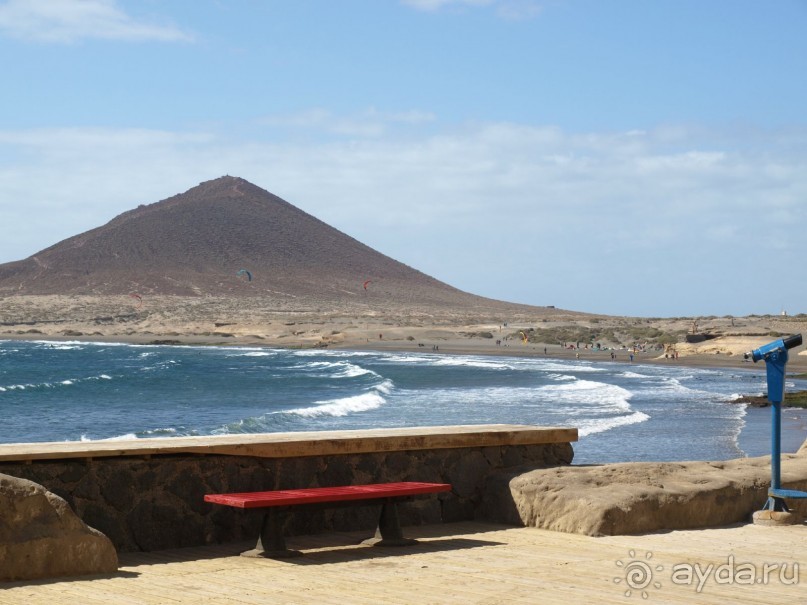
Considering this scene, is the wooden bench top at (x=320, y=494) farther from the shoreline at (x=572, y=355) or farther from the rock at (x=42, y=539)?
the shoreline at (x=572, y=355)

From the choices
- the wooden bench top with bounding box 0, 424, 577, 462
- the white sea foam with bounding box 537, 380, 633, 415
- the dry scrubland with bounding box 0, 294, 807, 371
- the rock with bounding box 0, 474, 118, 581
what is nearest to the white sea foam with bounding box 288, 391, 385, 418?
the white sea foam with bounding box 537, 380, 633, 415

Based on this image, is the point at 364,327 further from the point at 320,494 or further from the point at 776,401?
the point at 320,494

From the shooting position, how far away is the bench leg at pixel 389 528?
305 inches

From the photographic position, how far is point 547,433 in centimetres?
928

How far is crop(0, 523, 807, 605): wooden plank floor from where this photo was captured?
5.98 metres

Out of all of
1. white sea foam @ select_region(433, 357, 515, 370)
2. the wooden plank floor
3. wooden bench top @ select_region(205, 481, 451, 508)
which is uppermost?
wooden bench top @ select_region(205, 481, 451, 508)

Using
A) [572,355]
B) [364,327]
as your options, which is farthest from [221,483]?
[364,327]

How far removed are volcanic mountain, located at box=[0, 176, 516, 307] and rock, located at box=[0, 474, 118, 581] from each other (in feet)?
406

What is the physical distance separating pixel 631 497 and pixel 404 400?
1029 inches

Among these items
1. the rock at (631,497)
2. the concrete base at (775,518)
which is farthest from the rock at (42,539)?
the concrete base at (775,518)

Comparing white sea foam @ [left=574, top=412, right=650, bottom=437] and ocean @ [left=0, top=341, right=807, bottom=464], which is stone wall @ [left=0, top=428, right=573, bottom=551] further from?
white sea foam @ [left=574, top=412, right=650, bottom=437]

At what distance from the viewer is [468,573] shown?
22.0 feet

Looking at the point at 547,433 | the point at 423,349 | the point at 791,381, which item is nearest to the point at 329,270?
the point at 423,349

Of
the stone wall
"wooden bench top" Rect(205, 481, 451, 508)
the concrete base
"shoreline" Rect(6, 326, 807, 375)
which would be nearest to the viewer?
"wooden bench top" Rect(205, 481, 451, 508)
